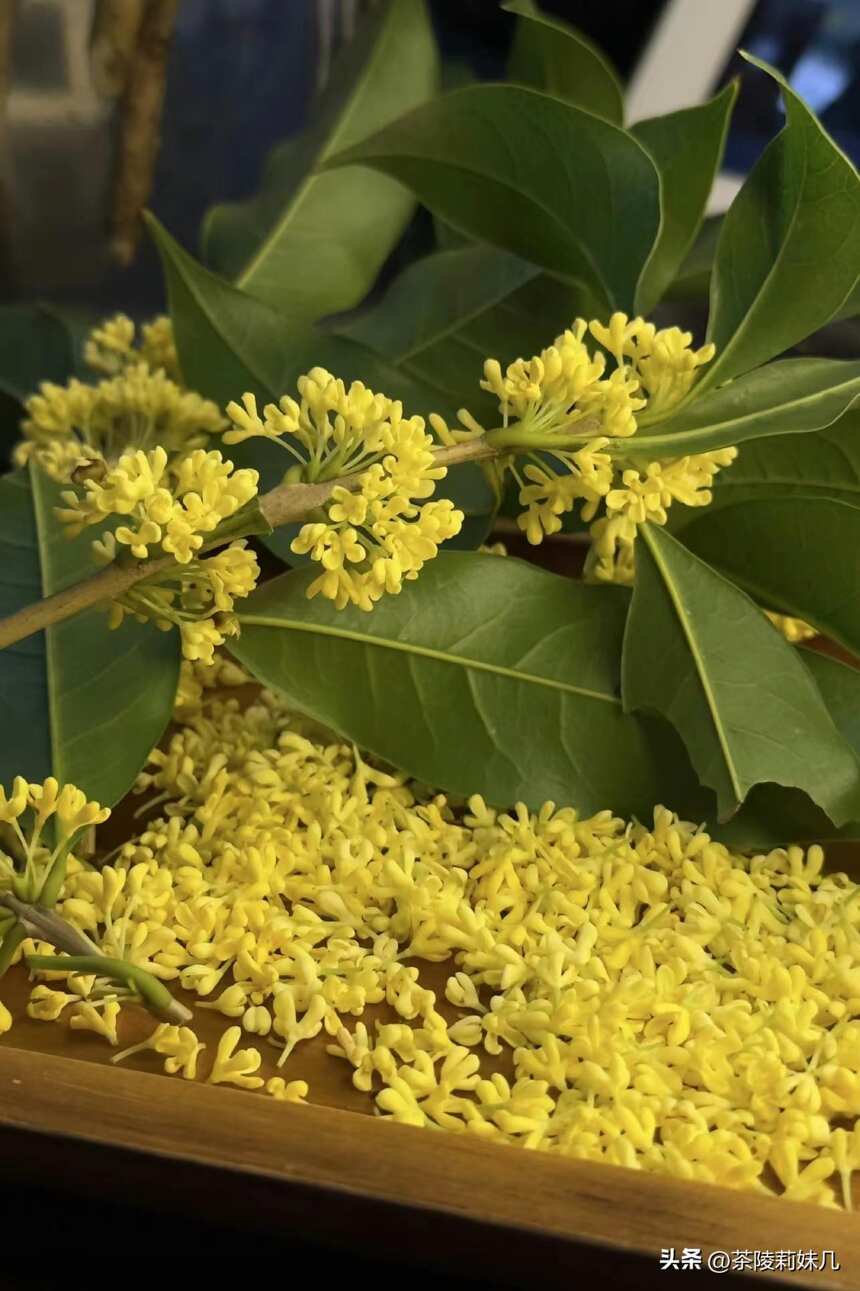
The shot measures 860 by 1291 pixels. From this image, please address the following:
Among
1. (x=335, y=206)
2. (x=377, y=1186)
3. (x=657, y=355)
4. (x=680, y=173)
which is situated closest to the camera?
(x=377, y=1186)

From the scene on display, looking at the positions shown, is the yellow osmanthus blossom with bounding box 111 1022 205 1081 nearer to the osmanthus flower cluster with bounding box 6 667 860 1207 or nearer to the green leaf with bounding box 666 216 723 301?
the osmanthus flower cluster with bounding box 6 667 860 1207

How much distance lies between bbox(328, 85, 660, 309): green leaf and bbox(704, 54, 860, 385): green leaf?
0.13 ft

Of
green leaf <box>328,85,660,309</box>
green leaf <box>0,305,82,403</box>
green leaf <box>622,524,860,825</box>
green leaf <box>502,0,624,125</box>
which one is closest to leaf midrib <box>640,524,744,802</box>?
green leaf <box>622,524,860,825</box>

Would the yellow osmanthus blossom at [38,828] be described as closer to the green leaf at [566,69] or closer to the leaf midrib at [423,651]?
the leaf midrib at [423,651]

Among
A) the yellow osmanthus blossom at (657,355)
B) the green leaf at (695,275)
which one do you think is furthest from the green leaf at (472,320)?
the yellow osmanthus blossom at (657,355)

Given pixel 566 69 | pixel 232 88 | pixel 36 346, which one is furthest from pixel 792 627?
pixel 232 88

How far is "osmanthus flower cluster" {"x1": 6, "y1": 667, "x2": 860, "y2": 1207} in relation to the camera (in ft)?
0.99

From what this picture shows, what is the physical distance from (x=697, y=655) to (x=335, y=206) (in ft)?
1.15

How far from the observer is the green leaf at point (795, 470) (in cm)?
41

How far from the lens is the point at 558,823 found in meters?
0.39

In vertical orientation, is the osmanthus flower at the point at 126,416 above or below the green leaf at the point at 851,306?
below

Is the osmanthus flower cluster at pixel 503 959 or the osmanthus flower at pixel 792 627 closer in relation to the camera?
the osmanthus flower cluster at pixel 503 959

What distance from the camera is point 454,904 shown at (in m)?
0.35

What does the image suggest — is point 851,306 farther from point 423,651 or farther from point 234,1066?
point 234,1066
